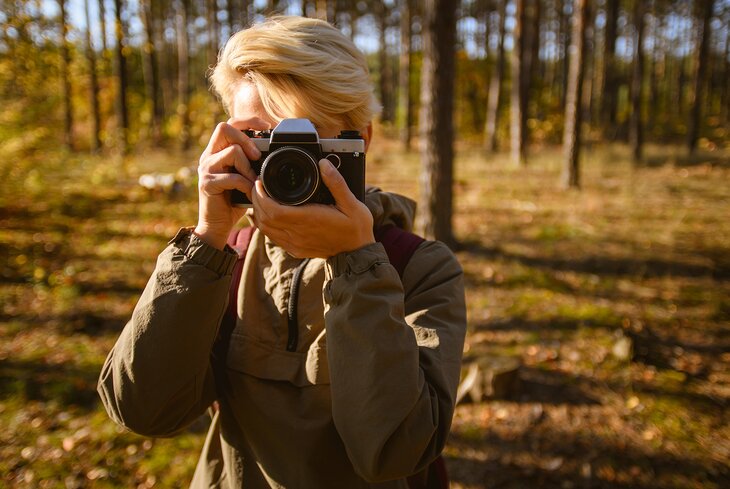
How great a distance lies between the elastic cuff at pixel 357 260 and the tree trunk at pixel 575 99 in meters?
9.53

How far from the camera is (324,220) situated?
3.43 ft

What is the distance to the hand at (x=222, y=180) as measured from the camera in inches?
45.1

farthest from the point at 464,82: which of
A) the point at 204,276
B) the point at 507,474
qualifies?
the point at 204,276

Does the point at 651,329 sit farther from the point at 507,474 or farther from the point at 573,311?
the point at 507,474

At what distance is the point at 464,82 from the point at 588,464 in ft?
55.6

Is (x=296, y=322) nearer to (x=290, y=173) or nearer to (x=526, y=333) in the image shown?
(x=290, y=173)

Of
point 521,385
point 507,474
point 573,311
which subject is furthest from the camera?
point 573,311

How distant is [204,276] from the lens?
3.59 ft

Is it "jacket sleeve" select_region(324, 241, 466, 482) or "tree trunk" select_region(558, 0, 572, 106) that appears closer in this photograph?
"jacket sleeve" select_region(324, 241, 466, 482)

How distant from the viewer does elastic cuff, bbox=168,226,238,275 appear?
1108mm

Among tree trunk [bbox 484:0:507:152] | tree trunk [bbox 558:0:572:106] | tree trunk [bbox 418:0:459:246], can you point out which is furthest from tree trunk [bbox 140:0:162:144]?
tree trunk [bbox 558:0:572:106]

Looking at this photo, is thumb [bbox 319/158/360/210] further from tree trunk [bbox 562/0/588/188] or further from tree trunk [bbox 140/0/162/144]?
tree trunk [bbox 140/0/162/144]

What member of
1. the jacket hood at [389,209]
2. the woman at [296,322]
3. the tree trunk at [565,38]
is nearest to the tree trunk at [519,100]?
the tree trunk at [565,38]

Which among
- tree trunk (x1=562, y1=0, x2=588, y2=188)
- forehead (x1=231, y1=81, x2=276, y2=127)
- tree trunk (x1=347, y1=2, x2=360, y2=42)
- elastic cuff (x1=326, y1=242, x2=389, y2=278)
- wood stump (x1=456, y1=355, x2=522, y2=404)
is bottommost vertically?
wood stump (x1=456, y1=355, x2=522, y2=404)
